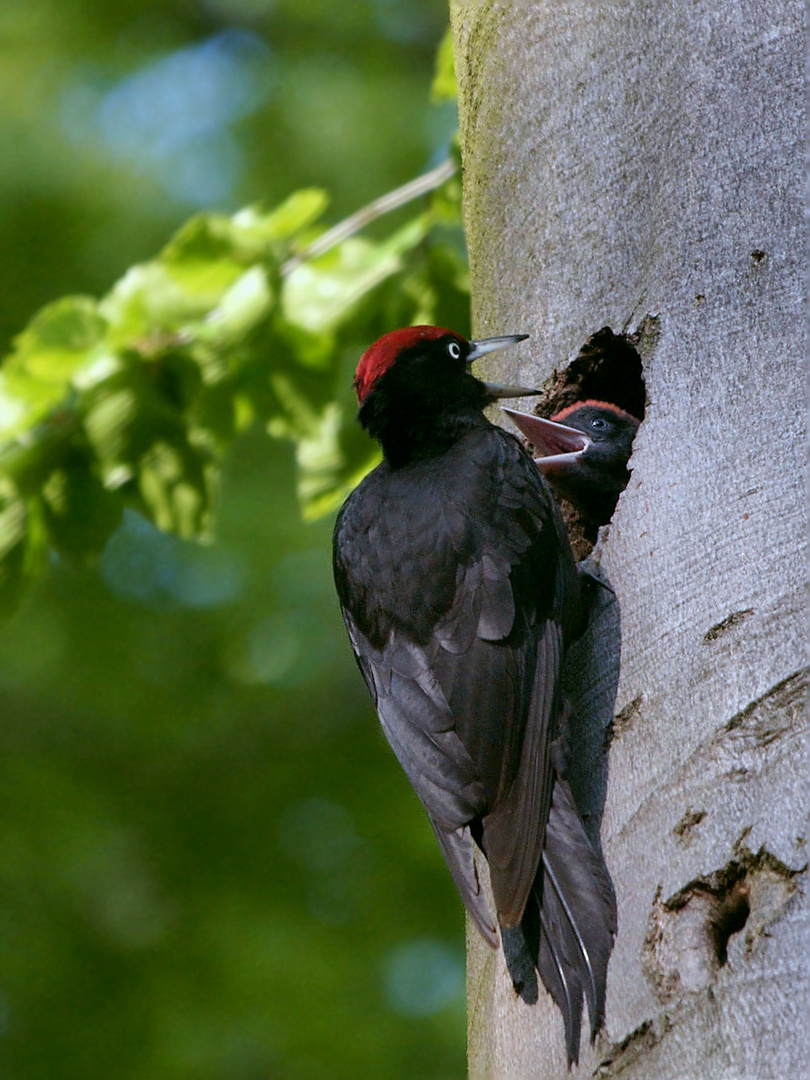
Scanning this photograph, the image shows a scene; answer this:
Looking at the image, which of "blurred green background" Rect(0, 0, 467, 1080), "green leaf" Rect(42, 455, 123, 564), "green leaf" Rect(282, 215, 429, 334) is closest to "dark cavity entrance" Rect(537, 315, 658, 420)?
"green leaf" Rect(282, 215, 429, 334)

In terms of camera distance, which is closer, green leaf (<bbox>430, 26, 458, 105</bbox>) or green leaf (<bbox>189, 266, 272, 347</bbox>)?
green leaf (<bbox>189, 266, 272, 347</bbox>)

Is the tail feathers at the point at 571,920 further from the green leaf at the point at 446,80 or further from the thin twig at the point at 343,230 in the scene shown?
the green leaf at the point at 446,80

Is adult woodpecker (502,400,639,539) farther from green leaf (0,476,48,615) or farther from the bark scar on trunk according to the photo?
the bark scar on trunk

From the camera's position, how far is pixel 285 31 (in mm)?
6715

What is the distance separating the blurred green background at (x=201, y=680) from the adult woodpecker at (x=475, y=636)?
3266mm

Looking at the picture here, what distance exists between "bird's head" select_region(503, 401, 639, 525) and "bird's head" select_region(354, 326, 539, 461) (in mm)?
133

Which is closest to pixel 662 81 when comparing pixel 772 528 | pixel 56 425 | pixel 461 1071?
pixel 772 528

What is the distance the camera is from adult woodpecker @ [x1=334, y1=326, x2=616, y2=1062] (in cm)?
222

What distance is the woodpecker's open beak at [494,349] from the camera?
288 centimetres

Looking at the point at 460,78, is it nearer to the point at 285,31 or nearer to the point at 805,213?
the point at 805,213

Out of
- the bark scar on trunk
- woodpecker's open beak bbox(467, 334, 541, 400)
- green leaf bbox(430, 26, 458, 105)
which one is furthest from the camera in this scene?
green leaf bbox(430, 26, 458, 105)

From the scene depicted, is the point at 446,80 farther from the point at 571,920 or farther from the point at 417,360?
the point at 571,920

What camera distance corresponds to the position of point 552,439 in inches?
138

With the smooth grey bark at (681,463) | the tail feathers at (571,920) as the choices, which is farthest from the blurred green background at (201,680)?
the tail feathers at (571,920)
